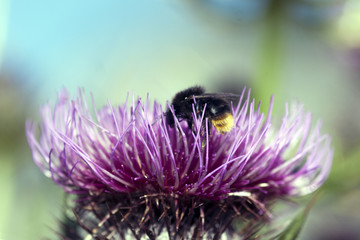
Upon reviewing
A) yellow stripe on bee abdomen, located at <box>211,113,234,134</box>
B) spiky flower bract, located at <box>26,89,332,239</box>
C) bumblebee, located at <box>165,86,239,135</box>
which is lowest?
spiky flower bract, located at <box>26,89,332,239</box>

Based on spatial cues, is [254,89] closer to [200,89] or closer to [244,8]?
[244,8]

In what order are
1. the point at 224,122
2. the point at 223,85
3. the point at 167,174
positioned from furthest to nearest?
the point at 223,85
the point at 224,122
the point at 167,174

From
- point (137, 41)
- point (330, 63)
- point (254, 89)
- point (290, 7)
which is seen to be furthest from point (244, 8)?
point (330, 63)

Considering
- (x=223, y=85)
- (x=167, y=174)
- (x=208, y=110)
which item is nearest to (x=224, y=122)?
(x=208, y=110)

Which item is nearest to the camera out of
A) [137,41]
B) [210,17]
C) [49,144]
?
[49,144]

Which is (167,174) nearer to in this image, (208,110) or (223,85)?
(208,110)
